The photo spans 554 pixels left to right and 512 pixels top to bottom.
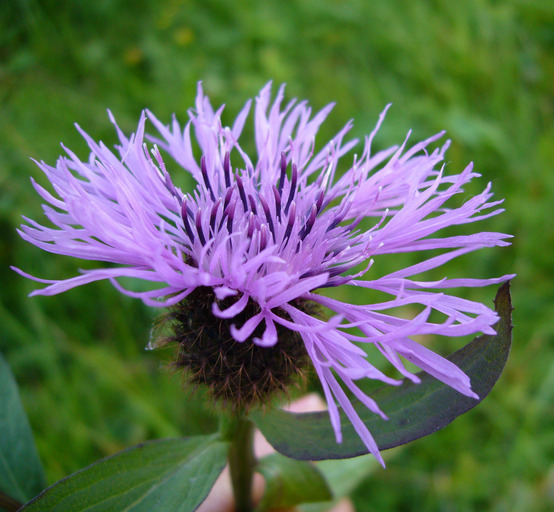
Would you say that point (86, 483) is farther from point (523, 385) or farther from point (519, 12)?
point (519, 12)

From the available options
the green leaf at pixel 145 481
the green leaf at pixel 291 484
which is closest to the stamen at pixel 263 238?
the green leaf at pixel 145 481

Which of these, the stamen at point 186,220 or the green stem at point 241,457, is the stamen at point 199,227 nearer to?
the stamen at point 186,220

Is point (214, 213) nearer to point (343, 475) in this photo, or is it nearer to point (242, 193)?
point (242, 193)

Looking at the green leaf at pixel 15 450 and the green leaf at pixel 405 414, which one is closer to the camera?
the green leaf at pixel 405 414

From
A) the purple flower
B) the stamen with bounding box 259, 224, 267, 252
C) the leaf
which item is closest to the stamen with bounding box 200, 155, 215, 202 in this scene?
the purple flower

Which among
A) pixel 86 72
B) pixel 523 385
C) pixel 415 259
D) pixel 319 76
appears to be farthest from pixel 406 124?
pixel 86 72

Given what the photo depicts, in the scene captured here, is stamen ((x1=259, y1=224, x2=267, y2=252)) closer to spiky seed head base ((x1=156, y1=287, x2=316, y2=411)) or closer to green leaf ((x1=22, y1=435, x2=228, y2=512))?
spiky seed head base ((x1=156, y1=287, x2=316, y2=411))
